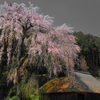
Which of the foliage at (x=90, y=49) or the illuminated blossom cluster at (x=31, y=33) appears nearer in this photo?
the illuminated blossom cluster at (x=31, y=33)

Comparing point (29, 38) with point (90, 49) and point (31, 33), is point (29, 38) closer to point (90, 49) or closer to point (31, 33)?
point (31, 33)

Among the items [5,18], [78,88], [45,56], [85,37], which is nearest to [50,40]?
[45,56]

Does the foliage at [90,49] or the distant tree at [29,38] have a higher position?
the foliage at [90,49]

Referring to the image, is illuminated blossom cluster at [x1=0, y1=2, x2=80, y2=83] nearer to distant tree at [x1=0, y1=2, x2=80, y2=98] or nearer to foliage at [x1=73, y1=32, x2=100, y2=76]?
distant tree at [x1=0, y1=2, x2=80, y2=98]

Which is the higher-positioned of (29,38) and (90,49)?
(90,49)

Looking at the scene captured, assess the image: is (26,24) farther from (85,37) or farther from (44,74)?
(85,37)

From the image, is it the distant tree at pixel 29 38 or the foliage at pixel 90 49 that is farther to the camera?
the foliage at pixel 90 49

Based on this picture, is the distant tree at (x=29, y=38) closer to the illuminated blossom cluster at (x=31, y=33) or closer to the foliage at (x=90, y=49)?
the illuminated blossom cluster at (x=31, y=33)

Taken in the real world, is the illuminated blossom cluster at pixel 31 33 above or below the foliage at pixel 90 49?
below

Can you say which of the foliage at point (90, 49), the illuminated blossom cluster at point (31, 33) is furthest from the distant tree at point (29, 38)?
the foliage at point (90, 49)

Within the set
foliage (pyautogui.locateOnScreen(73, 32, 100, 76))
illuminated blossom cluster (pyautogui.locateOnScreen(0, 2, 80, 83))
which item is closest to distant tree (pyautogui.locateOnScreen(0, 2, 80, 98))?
illuminated blossom cluster (pyautogui.locateOnScreen(0, 2, 80, 83))

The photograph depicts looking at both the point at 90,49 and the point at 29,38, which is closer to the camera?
the point at 29,38

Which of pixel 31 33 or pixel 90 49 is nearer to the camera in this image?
pixel 31 33

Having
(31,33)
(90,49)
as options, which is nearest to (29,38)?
(31,33)
